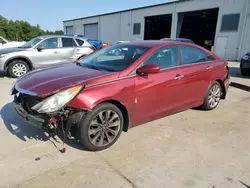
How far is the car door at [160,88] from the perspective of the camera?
3.42 m

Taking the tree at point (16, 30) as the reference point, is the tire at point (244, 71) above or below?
below

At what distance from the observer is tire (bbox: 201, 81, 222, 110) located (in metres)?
4.75

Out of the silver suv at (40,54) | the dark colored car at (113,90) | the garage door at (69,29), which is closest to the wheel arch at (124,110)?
the dark colored car at (113,90)

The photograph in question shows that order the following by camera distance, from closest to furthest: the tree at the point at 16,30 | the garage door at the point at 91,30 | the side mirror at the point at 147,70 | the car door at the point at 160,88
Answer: the side mirror at the point at 147,70, the car door at the point at 160,88, the garage door at the point at 91,30, the tree at the point at 16,30

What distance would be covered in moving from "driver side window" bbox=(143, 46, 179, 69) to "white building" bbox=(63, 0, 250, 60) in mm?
15969

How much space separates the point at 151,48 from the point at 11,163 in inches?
106

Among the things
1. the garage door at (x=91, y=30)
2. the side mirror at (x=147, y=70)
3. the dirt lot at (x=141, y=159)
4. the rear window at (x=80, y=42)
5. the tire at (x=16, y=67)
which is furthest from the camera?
the garage door at (x=91, y=30)

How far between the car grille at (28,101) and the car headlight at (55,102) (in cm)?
13

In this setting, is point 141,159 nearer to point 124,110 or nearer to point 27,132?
point 124,110

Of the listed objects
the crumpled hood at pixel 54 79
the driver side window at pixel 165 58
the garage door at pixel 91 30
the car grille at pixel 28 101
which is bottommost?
the car grille at pixel 28 101

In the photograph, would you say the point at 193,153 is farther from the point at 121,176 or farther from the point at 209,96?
the point at 209,96

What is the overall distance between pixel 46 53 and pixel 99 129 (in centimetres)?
610

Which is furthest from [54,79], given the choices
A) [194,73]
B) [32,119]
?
[194,73]

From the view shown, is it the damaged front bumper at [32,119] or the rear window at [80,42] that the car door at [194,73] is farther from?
the rear window at [80,42]
